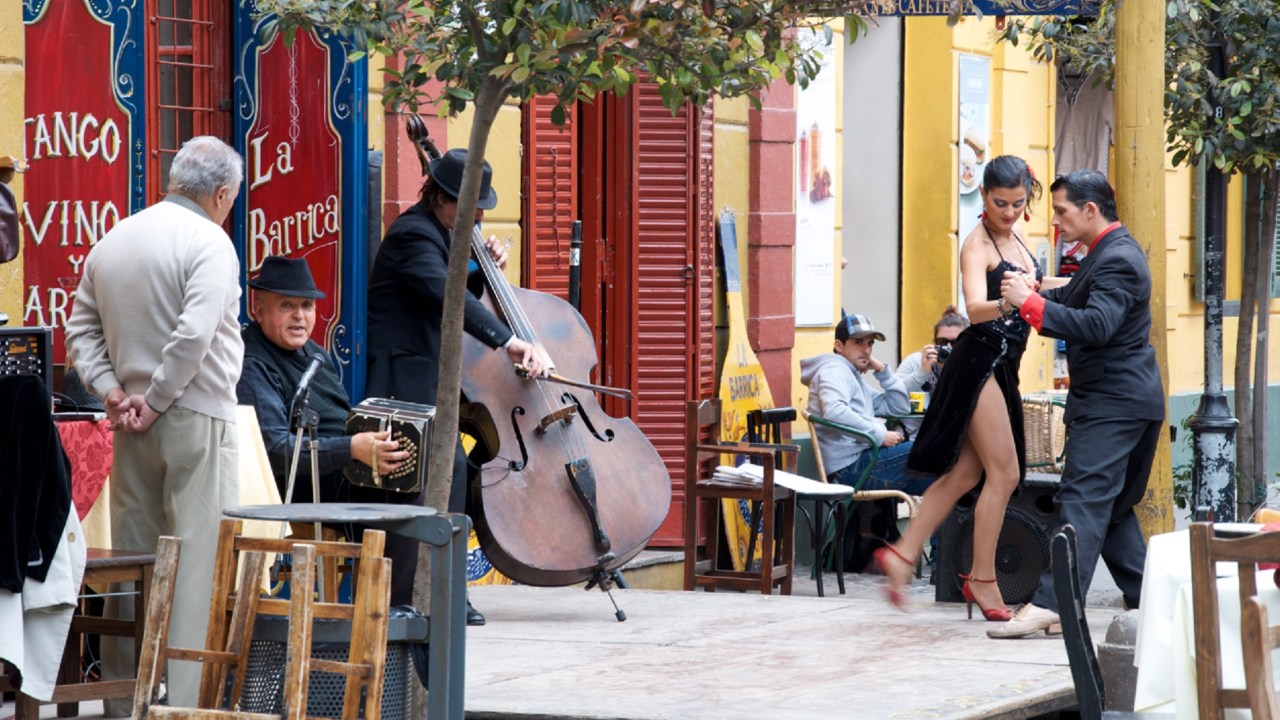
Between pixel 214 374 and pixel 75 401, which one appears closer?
pixel 214 374

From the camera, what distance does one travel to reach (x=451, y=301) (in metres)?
5.75

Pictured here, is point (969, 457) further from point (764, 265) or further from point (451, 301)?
point (764, 265)

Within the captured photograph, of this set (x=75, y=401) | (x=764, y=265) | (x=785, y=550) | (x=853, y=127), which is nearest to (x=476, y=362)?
(x=75, y=401)

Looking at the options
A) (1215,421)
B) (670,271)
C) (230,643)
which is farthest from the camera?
(670,271)

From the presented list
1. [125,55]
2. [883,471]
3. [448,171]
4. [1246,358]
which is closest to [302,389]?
[448,171]

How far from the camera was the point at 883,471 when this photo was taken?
1243cm

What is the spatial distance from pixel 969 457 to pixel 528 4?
10.3 ft

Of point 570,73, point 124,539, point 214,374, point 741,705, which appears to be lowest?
point 741,705

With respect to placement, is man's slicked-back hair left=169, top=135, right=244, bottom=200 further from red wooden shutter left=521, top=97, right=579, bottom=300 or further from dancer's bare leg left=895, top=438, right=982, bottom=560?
red wooden shutter left=521, top=97, right=579, bottom=300

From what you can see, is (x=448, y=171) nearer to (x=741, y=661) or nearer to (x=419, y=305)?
(x=419, y=305)

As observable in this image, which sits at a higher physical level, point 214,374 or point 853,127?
point 853,127

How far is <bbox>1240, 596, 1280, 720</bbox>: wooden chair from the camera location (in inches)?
171

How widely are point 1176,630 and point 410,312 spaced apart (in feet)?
12.0

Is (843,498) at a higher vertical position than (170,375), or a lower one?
lower
